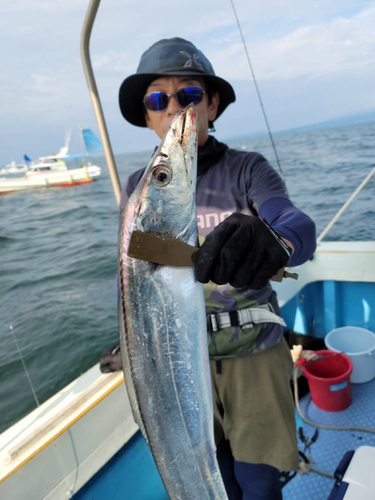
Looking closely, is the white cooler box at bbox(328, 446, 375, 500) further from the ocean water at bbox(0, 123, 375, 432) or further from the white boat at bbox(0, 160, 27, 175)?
the white boat at bbox(0, 160, 27, 175)

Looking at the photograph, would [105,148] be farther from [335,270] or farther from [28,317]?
[28,317]

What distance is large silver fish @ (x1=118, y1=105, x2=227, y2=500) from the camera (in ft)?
3.49

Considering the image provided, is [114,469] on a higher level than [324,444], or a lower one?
higher

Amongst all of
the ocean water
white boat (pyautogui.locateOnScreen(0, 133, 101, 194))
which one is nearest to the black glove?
the ocean water

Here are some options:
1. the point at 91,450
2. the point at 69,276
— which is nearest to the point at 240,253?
the point at 91,450

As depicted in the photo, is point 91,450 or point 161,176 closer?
point 161,176

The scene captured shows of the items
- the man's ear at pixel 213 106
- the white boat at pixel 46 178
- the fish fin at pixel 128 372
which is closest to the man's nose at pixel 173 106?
the man's ear at pixel 213 106

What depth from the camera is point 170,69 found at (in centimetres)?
162

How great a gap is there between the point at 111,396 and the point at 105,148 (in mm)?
1676

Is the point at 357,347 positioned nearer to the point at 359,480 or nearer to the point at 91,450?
the point at 359,480

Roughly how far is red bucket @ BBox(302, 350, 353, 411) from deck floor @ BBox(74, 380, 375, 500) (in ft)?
0.29

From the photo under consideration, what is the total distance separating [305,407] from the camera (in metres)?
3.23

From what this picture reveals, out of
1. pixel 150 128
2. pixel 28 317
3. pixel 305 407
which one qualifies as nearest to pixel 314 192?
pixel 28 317

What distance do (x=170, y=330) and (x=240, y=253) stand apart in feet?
1.02
